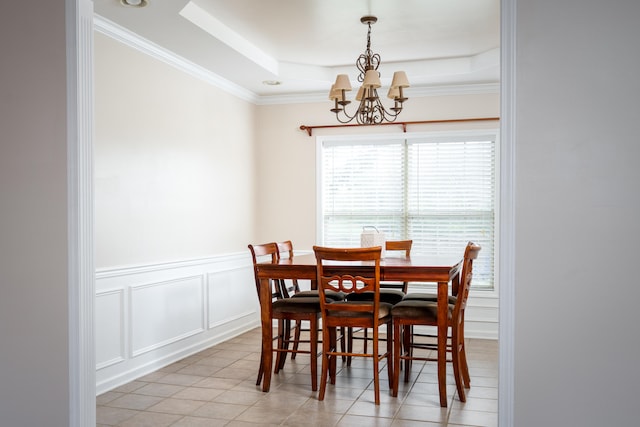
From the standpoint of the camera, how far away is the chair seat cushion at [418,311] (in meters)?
3.79

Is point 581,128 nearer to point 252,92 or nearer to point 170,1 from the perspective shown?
point 170,1

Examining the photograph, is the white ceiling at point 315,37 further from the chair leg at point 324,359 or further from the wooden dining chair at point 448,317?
the chair leg at point 324,359

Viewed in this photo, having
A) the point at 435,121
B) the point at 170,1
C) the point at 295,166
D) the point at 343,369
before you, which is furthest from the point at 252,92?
the point at 343,369

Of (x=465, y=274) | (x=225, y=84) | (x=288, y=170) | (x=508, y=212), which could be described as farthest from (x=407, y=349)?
(x=225, y=84)

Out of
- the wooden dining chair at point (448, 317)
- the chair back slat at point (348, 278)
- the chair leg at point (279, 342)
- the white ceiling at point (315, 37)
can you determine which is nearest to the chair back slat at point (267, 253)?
the chair leg at point (279, 342)

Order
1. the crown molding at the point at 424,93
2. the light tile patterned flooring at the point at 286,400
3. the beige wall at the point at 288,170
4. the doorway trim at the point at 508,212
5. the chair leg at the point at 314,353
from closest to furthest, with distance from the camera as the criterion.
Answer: the doorway trim at the point at 508,212
the light tile patterned flooring at the point at 286,400
the chair leg at the point at 314,353
the crown molding at the point at 424,93
the beige wall at the point at 288,170

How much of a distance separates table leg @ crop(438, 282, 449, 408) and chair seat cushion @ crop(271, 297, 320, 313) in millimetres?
843

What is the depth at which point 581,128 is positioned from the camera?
184 centimetres

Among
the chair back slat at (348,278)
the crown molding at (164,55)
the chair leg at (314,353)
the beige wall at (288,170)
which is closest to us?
the chair back slat at (348,278)

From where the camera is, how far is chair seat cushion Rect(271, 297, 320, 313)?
4.03m

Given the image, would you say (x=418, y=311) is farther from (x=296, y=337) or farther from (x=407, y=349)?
(x=296, y=337)

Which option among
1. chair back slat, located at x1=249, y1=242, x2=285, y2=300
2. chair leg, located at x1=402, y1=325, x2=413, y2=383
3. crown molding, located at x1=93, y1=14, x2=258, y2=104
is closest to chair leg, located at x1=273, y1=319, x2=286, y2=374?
chair back slat, located at x1=249, y1=242, x2=285, y2=300

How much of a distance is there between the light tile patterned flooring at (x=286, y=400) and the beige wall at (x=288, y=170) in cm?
200

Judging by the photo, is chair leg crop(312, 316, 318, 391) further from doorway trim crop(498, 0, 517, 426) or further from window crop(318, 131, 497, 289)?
window crop(318, 131, 497, 289)
